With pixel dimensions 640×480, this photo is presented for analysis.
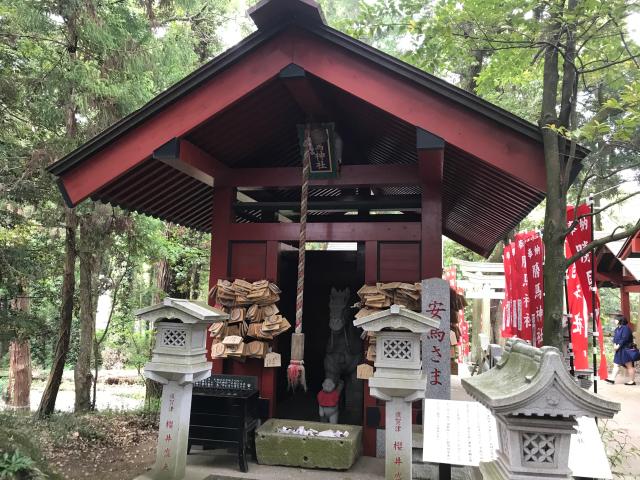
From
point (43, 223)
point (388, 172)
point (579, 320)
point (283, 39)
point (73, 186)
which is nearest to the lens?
point (283, 39)

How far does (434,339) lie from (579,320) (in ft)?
9.27

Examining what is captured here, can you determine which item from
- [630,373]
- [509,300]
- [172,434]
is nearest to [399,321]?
[172,434]

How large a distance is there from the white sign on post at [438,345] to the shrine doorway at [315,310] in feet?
6.34

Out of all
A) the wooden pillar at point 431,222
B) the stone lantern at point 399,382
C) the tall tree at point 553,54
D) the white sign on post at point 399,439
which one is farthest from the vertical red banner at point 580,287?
the white sign on post at point 399,439

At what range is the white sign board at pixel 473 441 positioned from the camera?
160 inches

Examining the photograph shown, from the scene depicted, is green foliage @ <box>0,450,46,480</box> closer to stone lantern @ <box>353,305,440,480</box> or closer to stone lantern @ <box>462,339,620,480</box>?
stone lantern @ <box>353,305,440,480</box>

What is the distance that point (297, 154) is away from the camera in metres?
7.96

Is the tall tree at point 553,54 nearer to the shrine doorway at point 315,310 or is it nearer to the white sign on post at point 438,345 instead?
the white sign on post at point 438,345

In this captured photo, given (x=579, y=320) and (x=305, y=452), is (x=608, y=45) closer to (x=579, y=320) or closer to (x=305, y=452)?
(x=579, y=320)

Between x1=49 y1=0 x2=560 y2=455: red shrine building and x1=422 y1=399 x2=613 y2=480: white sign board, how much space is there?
1.63 meters

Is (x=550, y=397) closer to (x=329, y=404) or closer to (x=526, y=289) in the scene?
(x=329, y=404)

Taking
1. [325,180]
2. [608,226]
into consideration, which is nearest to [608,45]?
[325,180]

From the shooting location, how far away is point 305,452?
553cm

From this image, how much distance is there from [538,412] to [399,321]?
80.2 inches
